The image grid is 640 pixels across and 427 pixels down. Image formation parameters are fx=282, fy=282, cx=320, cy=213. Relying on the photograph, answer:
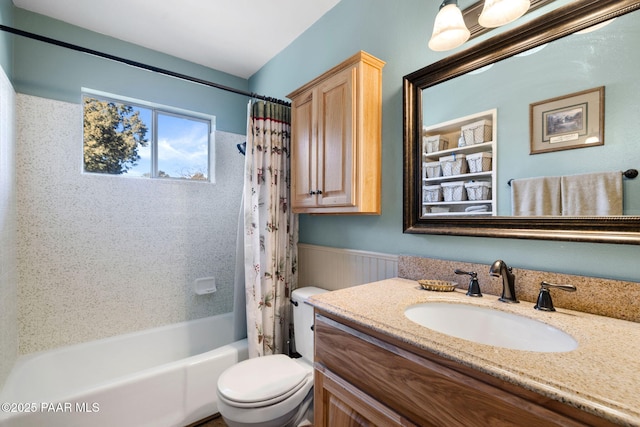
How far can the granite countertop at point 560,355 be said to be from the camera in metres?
0.47

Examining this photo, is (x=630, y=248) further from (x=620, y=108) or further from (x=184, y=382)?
(x=184, y=382)

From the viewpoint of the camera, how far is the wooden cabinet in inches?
57.0

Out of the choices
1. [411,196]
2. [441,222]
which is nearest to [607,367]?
[441,222]

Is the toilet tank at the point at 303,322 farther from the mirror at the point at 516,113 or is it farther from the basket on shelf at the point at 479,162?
the basket on shelf at the point at 479,162

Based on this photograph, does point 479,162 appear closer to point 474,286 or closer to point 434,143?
point 434,143

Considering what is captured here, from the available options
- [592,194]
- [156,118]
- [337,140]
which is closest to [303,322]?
[337,140]

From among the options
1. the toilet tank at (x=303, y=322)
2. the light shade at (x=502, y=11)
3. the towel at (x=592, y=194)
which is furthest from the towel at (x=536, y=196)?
the toilet tank at (x=303, y=322)

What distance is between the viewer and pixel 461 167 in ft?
4.03

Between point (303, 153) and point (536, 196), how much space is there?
1214 mm

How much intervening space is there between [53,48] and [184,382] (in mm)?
2384

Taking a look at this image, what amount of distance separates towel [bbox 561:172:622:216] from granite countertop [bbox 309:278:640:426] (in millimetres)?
326

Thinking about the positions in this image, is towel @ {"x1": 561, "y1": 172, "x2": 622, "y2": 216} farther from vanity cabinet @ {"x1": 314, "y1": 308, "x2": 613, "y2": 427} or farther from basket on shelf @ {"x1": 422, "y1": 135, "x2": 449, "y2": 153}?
vanity cabinet @ {"x1": 314, "y1": 308, "x2": 613, "y2": 427}

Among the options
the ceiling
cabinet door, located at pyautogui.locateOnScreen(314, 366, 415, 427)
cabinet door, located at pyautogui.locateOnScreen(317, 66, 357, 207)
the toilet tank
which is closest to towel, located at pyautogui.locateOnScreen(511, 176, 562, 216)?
cabinet door, located at pyautogui.locateOnScreen(317, 66, 357, 207)

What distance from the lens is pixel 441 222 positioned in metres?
1.28
